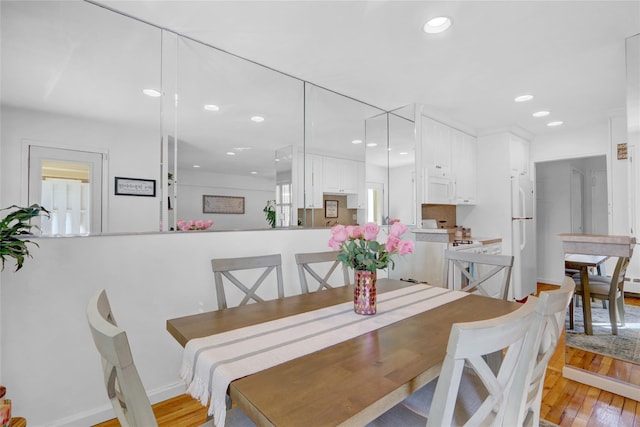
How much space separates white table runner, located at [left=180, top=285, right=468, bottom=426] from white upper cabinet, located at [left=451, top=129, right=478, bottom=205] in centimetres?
297

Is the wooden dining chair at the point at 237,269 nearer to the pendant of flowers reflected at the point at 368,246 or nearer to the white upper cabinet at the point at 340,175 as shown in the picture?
the pendant of flowers reflected at the point at 368,246

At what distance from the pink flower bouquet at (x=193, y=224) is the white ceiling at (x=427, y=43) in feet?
4.27

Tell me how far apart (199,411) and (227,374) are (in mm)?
1335

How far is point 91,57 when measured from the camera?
1884mm

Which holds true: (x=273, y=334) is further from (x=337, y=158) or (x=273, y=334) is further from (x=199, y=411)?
(x=337, y=158)

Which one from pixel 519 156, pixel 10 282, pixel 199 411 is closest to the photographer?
pixel 10 282

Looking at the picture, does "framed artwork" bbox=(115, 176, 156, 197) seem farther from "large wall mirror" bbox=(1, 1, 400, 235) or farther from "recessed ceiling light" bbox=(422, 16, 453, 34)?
"recessed ceiling light" bbox=(422, 16, 453, 34)

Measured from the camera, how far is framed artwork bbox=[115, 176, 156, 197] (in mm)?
1932

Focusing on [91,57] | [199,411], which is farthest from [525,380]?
[91,57]

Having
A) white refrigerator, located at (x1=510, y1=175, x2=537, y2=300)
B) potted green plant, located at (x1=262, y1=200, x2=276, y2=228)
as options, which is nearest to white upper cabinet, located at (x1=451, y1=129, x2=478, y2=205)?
white refrigerator, located at (x1=510, y1=175, x2=537, y2=300)

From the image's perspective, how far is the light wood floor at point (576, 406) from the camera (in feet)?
5.80

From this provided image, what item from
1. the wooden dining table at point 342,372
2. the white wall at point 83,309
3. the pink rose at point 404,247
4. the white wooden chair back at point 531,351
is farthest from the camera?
the white wall at point 83,309

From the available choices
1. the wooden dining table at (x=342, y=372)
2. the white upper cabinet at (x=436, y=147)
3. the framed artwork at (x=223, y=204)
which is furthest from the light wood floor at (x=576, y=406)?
the white upper cabinet at (x=436, y=147)

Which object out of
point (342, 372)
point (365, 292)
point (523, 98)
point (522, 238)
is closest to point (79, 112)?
point (365, 292)
